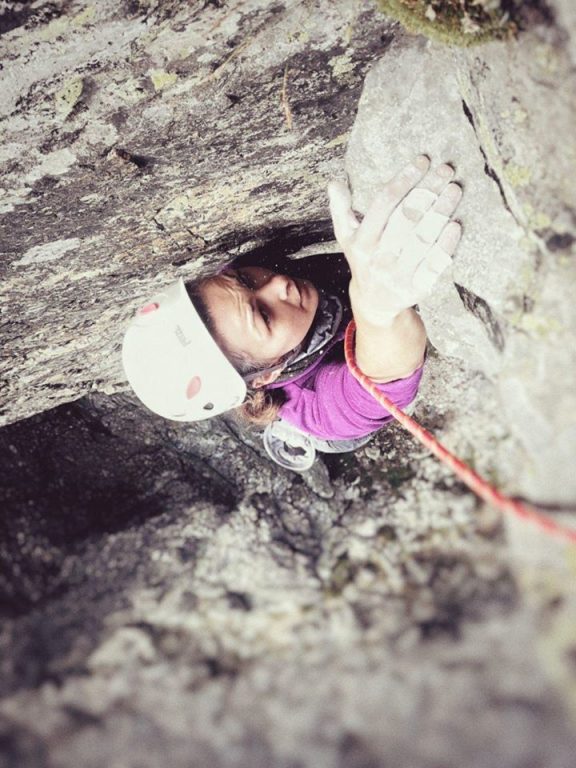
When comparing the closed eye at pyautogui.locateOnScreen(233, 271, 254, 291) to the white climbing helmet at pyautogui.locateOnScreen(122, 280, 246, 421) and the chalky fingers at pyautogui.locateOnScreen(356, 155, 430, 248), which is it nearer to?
the white climbing helmet at pyautogui.locateOnScreen(122, 280, 246, 421)

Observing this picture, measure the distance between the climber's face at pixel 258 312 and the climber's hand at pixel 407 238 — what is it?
2.55 feet

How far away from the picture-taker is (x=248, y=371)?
334cm

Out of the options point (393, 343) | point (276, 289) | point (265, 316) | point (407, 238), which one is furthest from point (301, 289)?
point (407, 238)

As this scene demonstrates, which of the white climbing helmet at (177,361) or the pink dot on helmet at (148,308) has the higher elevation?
the pink dot on helmet at (148,308)

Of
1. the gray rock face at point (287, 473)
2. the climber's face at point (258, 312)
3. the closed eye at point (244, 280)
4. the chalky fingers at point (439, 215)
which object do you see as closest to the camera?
the gray rock face at point (287, 473)

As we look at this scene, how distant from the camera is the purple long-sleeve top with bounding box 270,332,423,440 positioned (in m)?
3.03

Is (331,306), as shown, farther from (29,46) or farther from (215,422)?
(29,46)

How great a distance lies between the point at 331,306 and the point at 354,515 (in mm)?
1919

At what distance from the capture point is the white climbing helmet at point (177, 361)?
3.08 meters

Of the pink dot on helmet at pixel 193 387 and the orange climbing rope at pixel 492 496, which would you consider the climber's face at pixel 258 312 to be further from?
the orange climbing rope at pixel 492 496

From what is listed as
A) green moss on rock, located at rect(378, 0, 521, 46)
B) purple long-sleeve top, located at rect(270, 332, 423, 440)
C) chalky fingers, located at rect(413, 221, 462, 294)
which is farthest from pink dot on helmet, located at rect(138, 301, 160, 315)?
green moss on rock, located at rect(378, 0, 521, 46)

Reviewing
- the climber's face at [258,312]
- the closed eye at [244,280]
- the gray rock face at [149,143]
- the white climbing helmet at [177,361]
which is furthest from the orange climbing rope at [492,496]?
the gray rock face at [149,143]

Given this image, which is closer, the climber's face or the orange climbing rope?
the orange climbing rope

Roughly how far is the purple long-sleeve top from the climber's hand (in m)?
0.60
